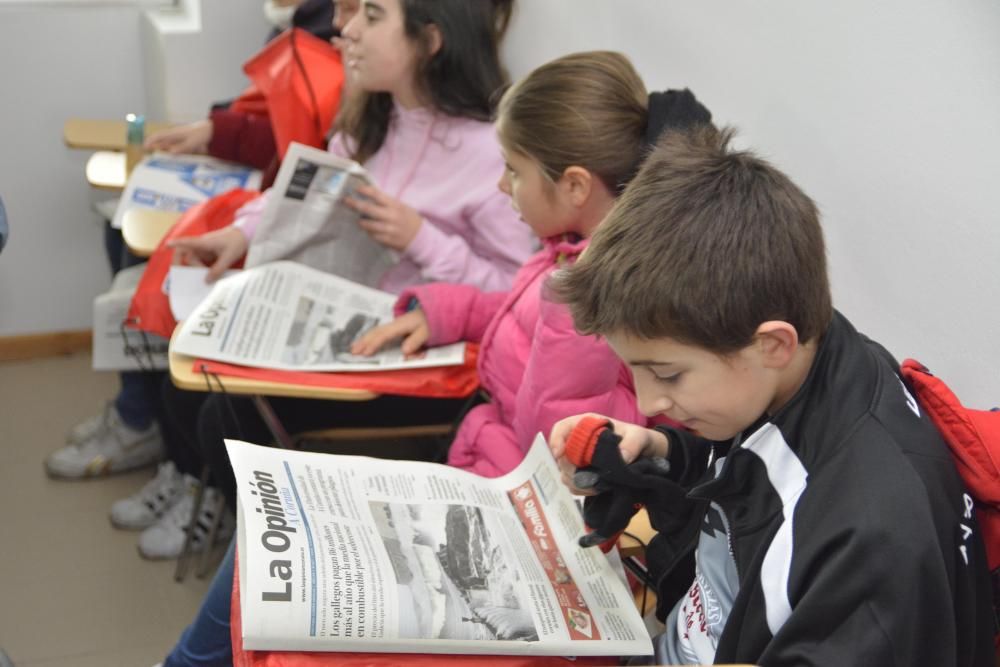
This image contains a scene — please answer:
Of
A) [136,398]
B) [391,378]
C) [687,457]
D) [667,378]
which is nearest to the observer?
[667,378]

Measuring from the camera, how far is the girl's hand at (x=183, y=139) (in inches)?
96.3

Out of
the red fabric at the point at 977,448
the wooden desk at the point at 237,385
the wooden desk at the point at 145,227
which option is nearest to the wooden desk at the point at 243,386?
the wooden desk at the point at 237,385

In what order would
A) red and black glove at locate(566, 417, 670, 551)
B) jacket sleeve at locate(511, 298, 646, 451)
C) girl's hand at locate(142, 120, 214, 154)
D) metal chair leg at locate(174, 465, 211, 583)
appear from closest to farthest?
1. red and black glove at locate(566, 417, 670, 551)
2. jacket sleeve at locate(511, 298, 646, 451)
3. metal chair leg at locate(174, 465, 211, 583)
4. girl's hand at locate(142, 120, 214, 154)

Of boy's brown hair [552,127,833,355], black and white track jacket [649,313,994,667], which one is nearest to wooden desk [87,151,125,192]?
boy's brown hair [552,127,833,355]

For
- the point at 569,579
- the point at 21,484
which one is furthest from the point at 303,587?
the point at 21,484

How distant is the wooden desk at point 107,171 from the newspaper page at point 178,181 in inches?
1.9

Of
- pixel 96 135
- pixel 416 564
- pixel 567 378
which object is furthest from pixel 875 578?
pixel 96 135

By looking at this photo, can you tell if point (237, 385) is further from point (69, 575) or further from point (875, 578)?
point (875, 578)

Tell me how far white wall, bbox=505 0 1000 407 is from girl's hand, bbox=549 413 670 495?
13.4 inches

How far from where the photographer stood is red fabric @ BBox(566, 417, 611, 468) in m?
1.12

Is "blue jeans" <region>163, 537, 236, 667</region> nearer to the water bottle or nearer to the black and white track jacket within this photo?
the black and white track jacket

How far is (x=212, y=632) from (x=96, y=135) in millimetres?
1548

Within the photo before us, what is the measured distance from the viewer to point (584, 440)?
1128 mm

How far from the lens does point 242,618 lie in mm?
954
